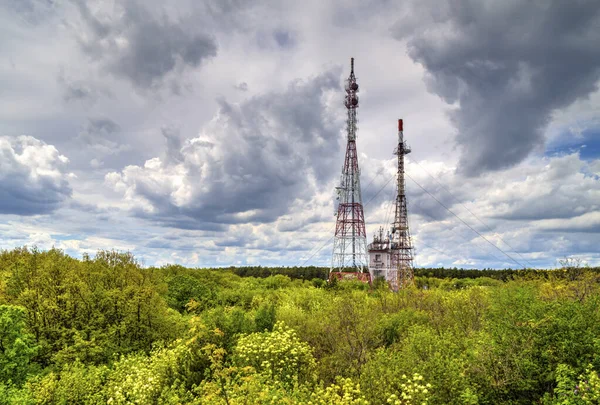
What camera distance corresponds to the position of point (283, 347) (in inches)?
830

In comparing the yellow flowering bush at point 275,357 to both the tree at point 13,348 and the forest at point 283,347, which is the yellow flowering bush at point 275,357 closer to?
the forest at point 283,347

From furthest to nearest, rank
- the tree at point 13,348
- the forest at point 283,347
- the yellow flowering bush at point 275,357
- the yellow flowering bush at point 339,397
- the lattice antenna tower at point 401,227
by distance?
the lattice antenna tower at point 401,227 < the tree at point 13,348 < the yellow flowering bush at point 275,357 < the forest at point 283,347 < the yellow flowering bush at point 339,397

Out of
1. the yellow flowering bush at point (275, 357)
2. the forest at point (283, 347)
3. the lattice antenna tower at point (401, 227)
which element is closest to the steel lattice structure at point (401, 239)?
the lattice antenna tower at point (401, 227)

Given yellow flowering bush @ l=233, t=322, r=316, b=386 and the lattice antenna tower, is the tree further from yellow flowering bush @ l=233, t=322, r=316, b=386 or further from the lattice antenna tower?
the lattice antenna tower

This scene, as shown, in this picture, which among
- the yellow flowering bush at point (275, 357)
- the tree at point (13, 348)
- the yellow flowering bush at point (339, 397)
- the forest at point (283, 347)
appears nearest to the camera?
the yellow flowering bush at point (339, 397)

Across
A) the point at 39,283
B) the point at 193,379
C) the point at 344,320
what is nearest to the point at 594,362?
the point at 344,320

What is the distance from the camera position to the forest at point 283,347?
52.6ft

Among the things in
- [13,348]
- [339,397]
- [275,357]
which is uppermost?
[275,357]

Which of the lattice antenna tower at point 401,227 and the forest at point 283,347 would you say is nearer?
the forest at point 283,347

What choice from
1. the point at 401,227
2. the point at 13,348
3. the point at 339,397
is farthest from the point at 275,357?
the point at 401,227

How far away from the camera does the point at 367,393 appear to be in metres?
17.2

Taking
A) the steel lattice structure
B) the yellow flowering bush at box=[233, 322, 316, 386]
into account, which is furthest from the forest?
the steel lattice structure

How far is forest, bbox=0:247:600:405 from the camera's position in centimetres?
1603

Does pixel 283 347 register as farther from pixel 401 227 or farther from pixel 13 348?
pixel 401 227
